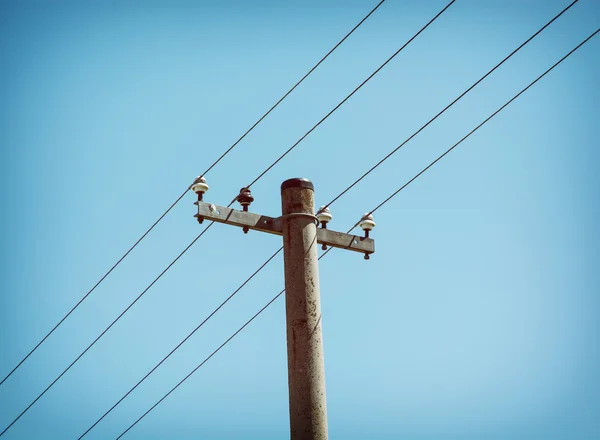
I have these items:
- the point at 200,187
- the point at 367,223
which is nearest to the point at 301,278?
the point at 200,187

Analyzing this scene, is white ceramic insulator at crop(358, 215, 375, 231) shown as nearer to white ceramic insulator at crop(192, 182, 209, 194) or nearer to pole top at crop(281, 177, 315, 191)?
pole top at crop(281, 177, 315, 191)

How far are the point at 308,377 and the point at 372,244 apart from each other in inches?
83.7

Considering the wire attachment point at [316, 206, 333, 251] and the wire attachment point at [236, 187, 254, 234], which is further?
the wire attachment point at [316, 206, 333, 251]

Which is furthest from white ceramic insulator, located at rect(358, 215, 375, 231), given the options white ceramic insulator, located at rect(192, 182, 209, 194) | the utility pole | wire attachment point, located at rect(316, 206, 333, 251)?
white ceramic insulator, located at rect(192, 182, 209, 194)

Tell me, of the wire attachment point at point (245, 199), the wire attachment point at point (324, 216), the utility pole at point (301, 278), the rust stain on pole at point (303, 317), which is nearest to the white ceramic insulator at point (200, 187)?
the utility pole at point (301, 278)

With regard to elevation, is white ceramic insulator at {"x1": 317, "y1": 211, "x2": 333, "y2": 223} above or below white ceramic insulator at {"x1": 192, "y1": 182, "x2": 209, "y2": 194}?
below

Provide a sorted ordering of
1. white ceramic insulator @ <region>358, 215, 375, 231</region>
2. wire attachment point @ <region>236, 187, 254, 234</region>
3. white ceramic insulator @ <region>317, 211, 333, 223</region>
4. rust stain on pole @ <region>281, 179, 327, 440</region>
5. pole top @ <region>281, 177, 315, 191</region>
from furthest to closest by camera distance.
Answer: white ceramic insulator @ <region>358, 215, 375, 231</region>, white ceramic insulator @ <region>317, 211, 333, 223</region>, wire attachment point @ <region>236, 187, 254, 234</region>, pole top @ <region>281, 177, 315, 191</region>, rust stain on pole @ <region>281, 179, 327, 440</region>

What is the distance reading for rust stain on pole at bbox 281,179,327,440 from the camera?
6056mm

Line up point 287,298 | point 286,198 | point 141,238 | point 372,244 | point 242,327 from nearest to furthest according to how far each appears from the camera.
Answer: point 287,298
point 286,198
point 372,244
point 242,327
point 141,238

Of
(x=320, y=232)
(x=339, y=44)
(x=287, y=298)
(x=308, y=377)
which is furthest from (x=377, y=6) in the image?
(x=308, y=377)

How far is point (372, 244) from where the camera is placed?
7.83 m

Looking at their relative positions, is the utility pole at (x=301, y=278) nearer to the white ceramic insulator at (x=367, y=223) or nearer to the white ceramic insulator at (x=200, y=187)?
the white ceramic insulator at (x=200, y=187)

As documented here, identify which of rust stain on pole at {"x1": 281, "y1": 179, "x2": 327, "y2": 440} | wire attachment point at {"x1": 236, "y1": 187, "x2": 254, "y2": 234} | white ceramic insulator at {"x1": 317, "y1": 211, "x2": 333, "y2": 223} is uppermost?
wire attachment point at {"x1": 236, "y1": 187, "x2": 254, "y2": 234}

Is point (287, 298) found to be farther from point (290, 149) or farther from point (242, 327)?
point (242, 327)
